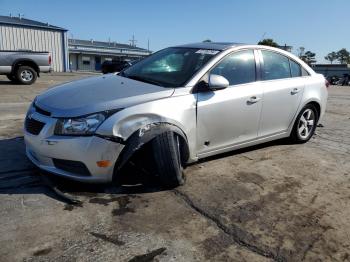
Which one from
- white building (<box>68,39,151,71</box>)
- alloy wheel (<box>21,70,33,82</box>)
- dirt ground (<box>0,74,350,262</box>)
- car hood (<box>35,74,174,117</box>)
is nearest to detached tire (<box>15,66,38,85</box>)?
alloy wheel (<box>21,70,33,82</box>)

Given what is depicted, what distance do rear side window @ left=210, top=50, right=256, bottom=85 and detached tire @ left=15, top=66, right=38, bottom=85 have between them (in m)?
11.8

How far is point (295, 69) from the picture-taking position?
559cm

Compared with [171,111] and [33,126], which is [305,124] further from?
[33,126]

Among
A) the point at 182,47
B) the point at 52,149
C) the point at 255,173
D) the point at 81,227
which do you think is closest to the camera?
the point at 81,227

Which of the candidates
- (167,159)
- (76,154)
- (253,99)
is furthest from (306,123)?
(76,154)

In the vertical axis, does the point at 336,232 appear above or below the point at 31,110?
below

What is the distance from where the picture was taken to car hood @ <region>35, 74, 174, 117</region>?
3562 mm

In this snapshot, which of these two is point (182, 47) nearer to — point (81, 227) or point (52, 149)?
point (52, 149)

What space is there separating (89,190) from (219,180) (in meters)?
1.45

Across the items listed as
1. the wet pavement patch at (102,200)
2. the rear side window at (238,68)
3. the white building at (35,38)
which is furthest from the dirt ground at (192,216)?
the white building at (35,38)

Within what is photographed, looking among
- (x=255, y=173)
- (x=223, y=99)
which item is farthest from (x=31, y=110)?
(x=255, y=173)

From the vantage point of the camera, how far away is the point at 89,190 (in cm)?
374

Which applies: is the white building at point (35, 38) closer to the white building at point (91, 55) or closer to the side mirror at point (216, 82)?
the white building at point (91, 55)

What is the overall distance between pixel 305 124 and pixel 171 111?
2.90 meters
